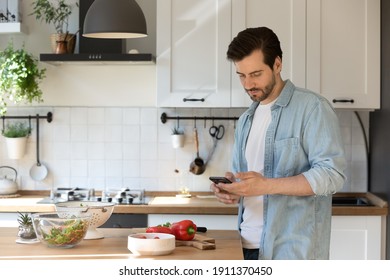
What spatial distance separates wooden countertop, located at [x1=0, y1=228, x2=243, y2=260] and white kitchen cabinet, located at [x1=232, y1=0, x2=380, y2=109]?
1.81m

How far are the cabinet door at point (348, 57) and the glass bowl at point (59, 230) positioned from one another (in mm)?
2295

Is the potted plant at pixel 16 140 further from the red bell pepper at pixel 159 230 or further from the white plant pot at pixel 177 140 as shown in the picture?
the red bell pepper at pixel 159 230

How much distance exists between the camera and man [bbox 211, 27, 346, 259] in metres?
3.01

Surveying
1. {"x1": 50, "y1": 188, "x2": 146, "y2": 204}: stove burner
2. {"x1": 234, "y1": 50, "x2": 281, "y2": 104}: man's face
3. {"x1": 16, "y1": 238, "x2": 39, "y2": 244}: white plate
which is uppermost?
{"x1": 234, "y1": 50, "x2": 281, "y2": 104}: man's face

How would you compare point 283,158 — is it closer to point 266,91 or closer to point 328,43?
point 266,91

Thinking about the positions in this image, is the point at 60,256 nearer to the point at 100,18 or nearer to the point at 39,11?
the point at 100,18

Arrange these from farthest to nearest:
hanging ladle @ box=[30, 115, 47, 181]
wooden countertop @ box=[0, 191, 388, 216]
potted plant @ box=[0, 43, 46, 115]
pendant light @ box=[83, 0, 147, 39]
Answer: hanging ladle @ box=[30, 115, 47, 181]
potted plant @ box=[0, 43, 46, 115]
wooden countertop @ box=[0, 191, 388, 216]
pendant light @ box=[83, 0, 147, 39]

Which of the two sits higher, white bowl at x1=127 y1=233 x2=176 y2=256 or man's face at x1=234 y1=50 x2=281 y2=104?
man's face at x1=234 y1=50 x2=281 y2=104

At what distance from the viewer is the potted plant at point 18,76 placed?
A: 4.98 m

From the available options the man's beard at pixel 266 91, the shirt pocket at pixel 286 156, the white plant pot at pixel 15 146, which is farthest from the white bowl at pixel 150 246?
the white plant pot at pixel 15 146

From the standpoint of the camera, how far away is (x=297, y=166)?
10.2 feet

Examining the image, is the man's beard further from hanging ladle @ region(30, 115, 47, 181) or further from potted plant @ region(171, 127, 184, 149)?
Result: hanging ladle @ region(30, 115, 47, 181)

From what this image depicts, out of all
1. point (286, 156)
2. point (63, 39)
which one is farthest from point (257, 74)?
point (63, 39)

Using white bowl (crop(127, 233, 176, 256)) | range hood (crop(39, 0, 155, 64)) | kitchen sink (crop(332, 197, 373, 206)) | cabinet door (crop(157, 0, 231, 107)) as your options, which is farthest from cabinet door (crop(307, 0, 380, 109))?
white bowl (crop(127, 233, 176, 256))
